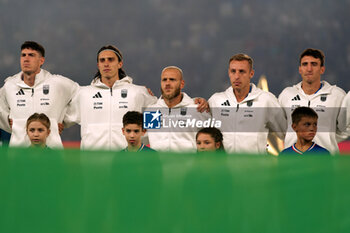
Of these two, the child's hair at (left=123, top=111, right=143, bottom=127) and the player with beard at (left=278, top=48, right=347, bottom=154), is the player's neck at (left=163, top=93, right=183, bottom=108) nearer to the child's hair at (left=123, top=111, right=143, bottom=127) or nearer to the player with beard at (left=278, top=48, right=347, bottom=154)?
the child's hair at (left=123, top=111, right=143, bottom=127)

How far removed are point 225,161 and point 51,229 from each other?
0.97 metres

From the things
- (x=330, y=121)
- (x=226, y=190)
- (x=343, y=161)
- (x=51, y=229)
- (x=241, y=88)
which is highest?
(x=241, y=88)


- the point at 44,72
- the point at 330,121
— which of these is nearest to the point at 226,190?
the point at 330,121

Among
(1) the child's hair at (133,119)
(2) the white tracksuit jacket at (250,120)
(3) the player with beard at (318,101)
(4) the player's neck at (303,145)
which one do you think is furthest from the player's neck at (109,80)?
(4) the player's neck at (303,145)

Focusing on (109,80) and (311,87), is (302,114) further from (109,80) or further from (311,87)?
(109,80)

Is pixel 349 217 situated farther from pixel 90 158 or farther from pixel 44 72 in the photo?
pixel 44 72

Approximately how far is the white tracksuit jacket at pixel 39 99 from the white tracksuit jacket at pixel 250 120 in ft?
5.41

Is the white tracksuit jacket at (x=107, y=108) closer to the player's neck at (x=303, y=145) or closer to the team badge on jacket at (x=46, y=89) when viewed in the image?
the team badge on jacket at (x=46, y=89)

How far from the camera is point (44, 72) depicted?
4.89 m

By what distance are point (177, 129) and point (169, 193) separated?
2116 mm

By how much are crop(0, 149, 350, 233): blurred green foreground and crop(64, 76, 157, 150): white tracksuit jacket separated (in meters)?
2.10

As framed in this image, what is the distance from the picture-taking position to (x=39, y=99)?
15.7ft

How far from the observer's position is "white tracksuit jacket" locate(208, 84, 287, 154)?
14.0 feet

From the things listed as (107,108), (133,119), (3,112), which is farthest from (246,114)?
(3,112)
